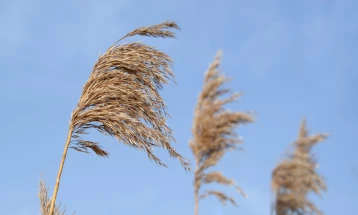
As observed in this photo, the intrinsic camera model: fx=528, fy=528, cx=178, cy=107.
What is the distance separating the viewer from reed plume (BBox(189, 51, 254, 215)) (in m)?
6.89

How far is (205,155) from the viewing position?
→ 6938 mm

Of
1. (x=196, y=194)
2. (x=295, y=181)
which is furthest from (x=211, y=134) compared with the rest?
(x=295, y=181)

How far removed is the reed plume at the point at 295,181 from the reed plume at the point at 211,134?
191cm

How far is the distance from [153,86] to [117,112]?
0.34m

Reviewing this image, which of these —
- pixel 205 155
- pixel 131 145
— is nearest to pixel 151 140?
pixel 131 145

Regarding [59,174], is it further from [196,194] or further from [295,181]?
[295,181]

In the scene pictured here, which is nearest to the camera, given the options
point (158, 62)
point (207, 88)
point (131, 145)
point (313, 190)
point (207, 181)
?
point (131, 145)

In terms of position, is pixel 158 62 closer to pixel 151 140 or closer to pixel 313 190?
pixel 151 140

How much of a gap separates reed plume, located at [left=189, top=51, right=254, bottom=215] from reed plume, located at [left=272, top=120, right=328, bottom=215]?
191 cm

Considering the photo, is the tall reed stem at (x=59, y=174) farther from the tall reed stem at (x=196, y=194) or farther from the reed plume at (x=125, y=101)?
the tall reed stem at (x=196, y=194)

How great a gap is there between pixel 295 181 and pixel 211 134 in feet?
8.85

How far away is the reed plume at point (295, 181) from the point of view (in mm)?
8891

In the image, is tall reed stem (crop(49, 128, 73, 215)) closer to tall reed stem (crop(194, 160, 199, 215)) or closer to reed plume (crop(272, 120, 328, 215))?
tall reed stem (crop(194, 160, 199, 215))

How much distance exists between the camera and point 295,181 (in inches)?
352
